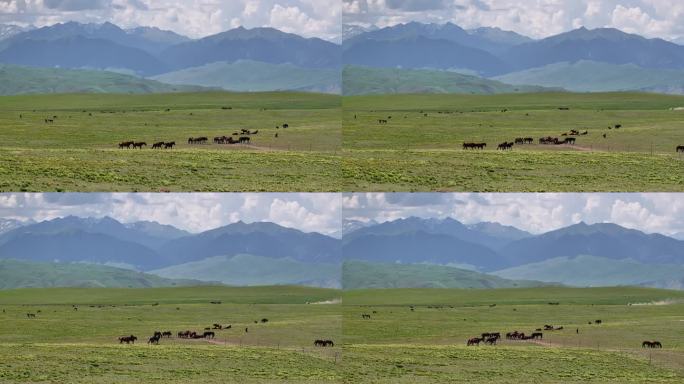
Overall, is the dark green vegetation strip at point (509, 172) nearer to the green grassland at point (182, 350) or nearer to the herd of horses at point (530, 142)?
the herd of horses at point (530, 142)

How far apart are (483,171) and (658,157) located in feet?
43.6

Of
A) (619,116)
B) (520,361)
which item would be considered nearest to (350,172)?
(520,361)

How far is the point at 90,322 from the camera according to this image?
Answer: 85.0 m

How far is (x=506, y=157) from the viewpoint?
231ft

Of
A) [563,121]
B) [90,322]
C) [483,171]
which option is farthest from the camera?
[563,121]

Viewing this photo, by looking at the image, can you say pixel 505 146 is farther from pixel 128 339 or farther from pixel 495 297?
pixel 495 297

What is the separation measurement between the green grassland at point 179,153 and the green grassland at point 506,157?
2.63m

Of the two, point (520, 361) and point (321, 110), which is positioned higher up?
point (321, 110)

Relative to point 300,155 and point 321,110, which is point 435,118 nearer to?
point 321,110

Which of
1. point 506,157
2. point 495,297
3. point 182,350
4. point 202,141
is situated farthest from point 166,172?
point 495,297

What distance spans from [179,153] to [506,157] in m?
22.0

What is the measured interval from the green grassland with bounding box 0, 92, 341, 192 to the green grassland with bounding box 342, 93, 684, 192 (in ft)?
8.63

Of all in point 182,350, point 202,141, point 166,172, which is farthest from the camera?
point 202,141

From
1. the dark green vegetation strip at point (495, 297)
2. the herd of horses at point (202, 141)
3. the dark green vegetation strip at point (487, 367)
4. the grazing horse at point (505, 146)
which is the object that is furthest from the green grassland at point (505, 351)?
the dark green vegetation strip at point (495, 297)
